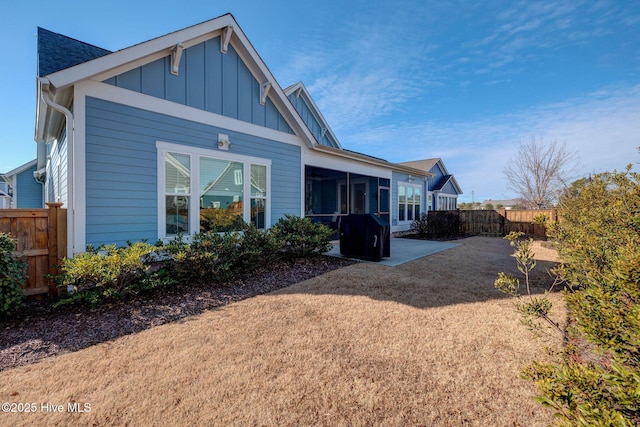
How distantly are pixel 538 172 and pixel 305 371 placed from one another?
23850 millimetres

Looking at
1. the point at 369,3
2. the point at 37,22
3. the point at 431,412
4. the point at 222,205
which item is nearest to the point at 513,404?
the point at 431,412

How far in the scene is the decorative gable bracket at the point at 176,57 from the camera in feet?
19.8

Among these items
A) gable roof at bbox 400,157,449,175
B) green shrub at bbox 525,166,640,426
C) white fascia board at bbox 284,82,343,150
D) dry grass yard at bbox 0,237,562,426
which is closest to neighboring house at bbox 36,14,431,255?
dry grass yard at bbox 0,237,562,426

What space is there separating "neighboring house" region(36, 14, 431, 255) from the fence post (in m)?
0.41

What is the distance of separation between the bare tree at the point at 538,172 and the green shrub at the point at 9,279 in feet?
80.2

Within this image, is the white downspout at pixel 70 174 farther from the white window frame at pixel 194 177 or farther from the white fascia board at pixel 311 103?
the white fascia board at pixel 311 103

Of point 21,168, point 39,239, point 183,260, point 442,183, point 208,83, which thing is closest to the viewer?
point 39,239

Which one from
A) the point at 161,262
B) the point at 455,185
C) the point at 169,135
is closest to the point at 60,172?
the point at 169,135

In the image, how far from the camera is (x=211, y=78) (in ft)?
22.6

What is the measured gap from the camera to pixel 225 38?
22.7 ft

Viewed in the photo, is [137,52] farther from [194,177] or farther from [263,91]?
[263,91]

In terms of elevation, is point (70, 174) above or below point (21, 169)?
below

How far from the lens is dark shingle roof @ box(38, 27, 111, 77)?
5.55 m

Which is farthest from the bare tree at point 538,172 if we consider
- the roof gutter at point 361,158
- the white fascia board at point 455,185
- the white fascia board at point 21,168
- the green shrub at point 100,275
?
the white fascia board at point 21,168
